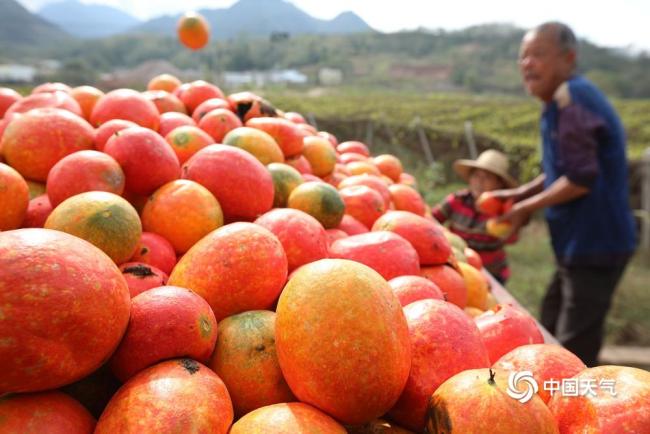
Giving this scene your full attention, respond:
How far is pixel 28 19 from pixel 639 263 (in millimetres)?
97126

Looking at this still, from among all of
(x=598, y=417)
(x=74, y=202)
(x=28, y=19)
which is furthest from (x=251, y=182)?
(x=28, y=19)

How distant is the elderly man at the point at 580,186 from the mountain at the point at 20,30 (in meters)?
76.3

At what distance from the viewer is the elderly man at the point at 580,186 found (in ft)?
11.7

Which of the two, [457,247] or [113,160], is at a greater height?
[113,160]

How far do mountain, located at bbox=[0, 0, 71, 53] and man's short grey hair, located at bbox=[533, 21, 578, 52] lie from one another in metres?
76.2

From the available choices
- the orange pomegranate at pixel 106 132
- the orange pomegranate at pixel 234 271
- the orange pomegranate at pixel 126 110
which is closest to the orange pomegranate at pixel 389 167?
the orange pomegranate at pixel 126 110

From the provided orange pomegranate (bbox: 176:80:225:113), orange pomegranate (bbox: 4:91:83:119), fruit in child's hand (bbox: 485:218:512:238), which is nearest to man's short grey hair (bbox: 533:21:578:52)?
fruit in child's hand (bbox: 485:218:512:238)

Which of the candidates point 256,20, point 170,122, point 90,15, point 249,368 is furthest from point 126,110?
point 90,15

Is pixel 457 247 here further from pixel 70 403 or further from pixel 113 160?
pixel 70 403

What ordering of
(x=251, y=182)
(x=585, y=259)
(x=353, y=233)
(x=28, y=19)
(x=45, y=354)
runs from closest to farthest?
(x=45, y=354), (x=251, y=182), (x=353, y=233), (x=585, y=259), (x=28, y=19)

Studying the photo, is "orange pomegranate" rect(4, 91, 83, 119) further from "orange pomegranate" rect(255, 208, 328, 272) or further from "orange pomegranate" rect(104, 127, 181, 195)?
"orange pomegranate" rect(255, 208, 328, 272)

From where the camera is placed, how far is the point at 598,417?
3.24 ft

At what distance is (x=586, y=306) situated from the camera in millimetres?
3812

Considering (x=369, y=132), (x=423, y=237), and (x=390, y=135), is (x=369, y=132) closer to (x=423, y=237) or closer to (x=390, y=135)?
(x=390, y=135)
